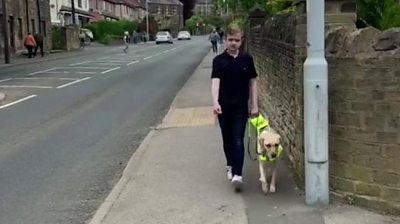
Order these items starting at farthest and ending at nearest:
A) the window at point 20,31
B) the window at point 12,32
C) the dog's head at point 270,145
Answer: the window at point 20,31 → the window at point 12,32 → the dog's head at point 270,145

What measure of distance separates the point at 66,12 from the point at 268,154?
242ft

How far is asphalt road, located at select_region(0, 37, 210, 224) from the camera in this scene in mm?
7098

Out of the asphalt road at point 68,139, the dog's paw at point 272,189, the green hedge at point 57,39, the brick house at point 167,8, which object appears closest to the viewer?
the dog's paw at point 272,189

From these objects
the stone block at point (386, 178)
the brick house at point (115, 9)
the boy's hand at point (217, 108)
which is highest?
the brick house at point (115, 9)

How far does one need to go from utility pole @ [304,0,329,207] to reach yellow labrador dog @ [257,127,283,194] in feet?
1.61

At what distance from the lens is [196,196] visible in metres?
6.86

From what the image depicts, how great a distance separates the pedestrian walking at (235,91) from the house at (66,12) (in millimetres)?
66939

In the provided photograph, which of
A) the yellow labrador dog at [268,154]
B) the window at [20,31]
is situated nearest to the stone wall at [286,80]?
the yellow labrador dog at [268,154]

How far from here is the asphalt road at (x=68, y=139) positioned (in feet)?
23.3

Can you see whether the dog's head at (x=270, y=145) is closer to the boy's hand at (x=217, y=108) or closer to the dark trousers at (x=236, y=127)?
the dark trousers at (x=236, y=127)

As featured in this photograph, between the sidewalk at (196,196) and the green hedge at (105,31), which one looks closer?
the sidewalk at (196,196)

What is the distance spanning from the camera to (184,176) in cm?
786

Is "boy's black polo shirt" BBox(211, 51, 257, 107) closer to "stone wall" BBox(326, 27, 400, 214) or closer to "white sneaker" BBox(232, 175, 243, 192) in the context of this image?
"white sneaker" BBox(232, 175, 243, 192)

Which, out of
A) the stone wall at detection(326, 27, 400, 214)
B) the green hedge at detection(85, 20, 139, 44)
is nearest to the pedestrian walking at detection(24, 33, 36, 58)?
the green hedge at detection(85, 20, 139, 44)
